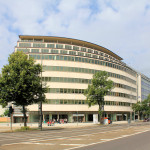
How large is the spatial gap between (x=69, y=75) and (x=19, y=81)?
34099 mm

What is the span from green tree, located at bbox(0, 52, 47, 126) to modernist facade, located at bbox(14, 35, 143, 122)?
2850cm

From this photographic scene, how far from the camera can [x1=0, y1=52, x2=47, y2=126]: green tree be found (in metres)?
27.2

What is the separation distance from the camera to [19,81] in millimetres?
27219

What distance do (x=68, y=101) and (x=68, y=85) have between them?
443 centimetres

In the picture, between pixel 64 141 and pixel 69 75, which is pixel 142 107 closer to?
pixel 69 75

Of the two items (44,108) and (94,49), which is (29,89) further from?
(94,49)

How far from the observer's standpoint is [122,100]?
7450 cm

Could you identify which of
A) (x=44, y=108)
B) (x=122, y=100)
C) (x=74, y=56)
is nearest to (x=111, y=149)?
(x=44, y=108)

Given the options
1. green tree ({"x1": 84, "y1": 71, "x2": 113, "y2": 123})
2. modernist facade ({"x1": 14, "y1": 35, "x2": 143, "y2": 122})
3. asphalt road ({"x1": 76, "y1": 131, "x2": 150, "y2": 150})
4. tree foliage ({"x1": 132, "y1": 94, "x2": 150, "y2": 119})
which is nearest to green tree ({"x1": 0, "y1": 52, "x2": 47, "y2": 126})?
asphalt road ({"x1": 76, "y1": 131, "x2": 150, "y2": 150})

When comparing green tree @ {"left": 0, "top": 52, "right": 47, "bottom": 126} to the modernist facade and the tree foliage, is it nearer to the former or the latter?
the modernist facade

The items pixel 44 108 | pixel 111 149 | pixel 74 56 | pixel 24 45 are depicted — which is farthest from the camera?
pixel 24 45

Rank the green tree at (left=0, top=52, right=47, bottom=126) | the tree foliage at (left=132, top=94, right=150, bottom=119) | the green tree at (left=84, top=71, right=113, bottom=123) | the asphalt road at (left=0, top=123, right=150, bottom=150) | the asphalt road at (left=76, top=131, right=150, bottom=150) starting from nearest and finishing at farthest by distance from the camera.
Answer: the asphalt road at (left=76, top=131, right=150, bottom=150) < the asphalt road at (left=0, top=123, right=150, bottom=150) < the green tree at (left=0, top=52, right=47, bottom=126) < the green tree at (left=84, top=71, right=113, bottom=123) < the tree foliage at (left=132, top=94, right=150, bottom=119)

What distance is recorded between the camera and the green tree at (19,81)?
2716 centimetres

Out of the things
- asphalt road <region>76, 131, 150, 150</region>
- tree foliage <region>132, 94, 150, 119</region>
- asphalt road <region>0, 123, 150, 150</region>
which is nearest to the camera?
asphalt road <region>76, 131, 150, 150</region>
